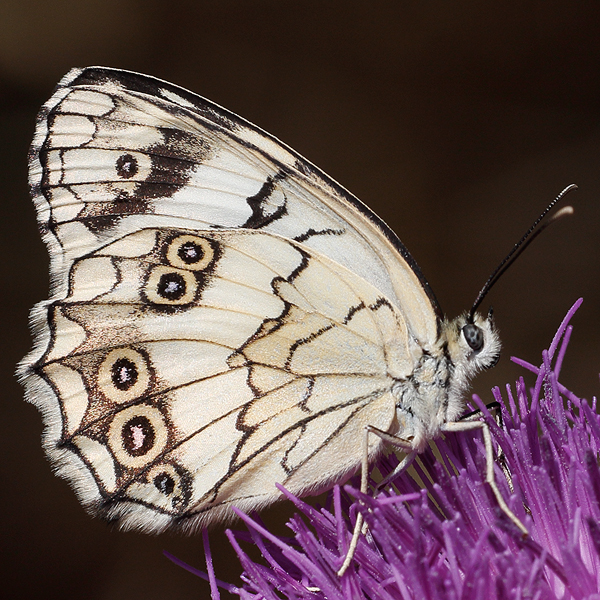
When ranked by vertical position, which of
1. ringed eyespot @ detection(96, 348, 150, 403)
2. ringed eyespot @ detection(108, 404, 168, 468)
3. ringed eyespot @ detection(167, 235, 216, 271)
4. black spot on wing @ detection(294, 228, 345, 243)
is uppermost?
black spot on wing @ detection(294, 228, 345, 243)

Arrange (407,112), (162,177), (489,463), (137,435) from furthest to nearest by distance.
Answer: (407,112), (162,177), (137,435), (489,463)

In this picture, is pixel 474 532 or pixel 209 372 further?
pixel 209 372

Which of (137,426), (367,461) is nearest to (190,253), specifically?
(137,426)

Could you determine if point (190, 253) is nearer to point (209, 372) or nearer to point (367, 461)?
point (209, 372)

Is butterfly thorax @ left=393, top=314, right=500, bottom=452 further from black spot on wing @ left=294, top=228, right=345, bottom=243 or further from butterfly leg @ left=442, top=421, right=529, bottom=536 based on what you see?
black spot on wing @ left=294, top=228, right=345, bottom=243

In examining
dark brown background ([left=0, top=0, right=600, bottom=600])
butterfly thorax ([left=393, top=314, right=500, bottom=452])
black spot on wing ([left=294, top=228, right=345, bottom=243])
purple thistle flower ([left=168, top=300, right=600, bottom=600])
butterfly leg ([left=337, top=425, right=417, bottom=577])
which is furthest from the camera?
dark brown background ([left=0, top=0, right=600, bottom=600])

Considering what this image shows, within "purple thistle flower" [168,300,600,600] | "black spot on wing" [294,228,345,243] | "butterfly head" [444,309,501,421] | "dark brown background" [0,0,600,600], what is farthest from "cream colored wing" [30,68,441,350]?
"dark brown background" [0,0,600,600]

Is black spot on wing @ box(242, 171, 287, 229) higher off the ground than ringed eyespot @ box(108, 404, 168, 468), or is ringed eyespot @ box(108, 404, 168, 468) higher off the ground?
black spot on wing @ box(242, 171, 287, 229)

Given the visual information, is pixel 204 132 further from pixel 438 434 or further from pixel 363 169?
pixel 363 169
